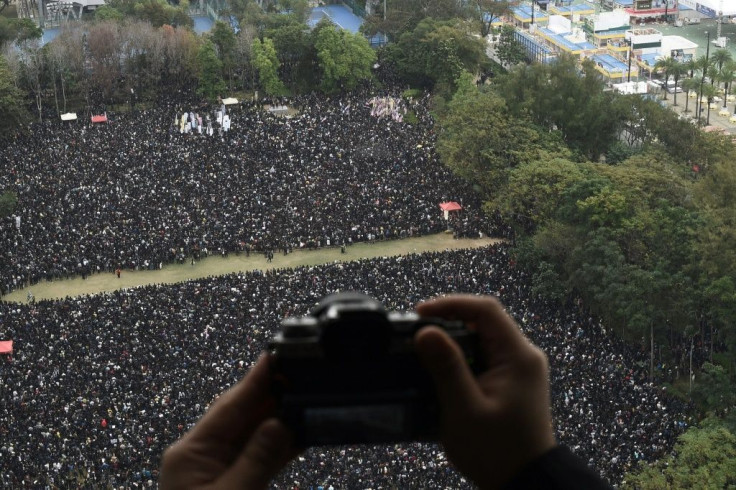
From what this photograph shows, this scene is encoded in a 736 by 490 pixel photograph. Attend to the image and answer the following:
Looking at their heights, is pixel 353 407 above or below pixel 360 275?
above

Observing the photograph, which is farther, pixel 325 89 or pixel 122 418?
pixel 325 89

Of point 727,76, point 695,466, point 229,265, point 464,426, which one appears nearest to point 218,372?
point 229,265

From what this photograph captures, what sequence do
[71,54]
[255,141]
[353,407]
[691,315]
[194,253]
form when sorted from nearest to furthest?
[353,407] → [691,315] → [194,253] → [255,141] → [71,54]

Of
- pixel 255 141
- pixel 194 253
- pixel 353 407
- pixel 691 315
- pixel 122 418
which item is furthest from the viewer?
pixel 255 141

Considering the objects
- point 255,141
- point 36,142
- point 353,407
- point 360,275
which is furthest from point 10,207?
point 353,407

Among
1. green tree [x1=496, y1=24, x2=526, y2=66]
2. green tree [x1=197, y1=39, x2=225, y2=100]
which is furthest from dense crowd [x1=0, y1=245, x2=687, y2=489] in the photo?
green tree [x1=496, y1=24, x2=526, y2=66]

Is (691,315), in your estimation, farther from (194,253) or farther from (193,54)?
(193,54)

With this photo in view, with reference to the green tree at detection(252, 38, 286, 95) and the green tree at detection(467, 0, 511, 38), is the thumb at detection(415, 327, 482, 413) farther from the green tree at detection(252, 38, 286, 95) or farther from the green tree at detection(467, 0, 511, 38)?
the green tree at detection(467, 0, 511, 38)

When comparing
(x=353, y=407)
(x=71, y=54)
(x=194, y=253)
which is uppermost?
(x=353, y=407)

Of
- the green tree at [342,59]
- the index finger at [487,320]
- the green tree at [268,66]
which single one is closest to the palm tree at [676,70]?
the green tree at [342,59]
